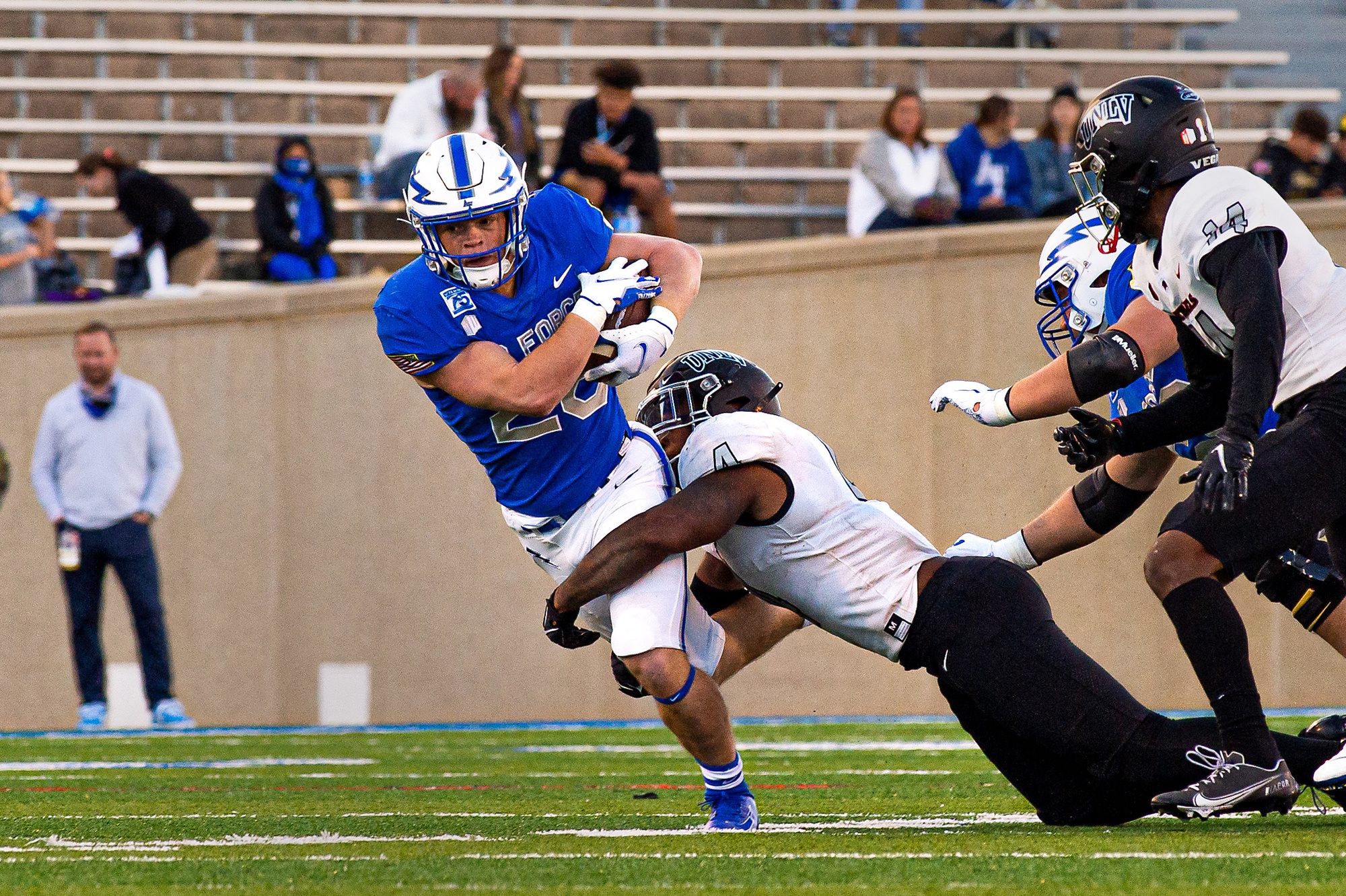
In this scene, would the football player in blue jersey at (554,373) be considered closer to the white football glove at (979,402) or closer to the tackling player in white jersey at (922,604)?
the tackling player in white jersey at (922,604)

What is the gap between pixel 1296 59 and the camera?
13.1 meters

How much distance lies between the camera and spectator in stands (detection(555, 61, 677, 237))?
31.1 ft

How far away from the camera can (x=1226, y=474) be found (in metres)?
3.35

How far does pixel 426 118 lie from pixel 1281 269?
7.28 meters

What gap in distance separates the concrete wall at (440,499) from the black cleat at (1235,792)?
5416mm

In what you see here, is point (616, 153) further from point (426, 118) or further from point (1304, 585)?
point (1304, 585)

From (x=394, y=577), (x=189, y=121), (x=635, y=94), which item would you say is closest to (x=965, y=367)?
(x=394, y=577)

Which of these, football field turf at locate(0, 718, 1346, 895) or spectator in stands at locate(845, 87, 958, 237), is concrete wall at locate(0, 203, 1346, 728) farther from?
football field turf at locate(0, 718, 1346, 895)

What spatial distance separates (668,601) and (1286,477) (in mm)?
1382

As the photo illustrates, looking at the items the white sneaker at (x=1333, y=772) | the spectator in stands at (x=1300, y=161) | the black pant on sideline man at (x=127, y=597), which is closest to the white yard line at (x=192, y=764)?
the black pant on sideline man at (x=127, y=597)

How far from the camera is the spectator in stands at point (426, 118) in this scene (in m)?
9.83

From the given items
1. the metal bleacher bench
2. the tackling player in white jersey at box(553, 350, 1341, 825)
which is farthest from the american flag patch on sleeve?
the metal bleacher bench

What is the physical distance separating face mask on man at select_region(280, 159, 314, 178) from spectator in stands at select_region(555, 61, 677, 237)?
5.65 ft

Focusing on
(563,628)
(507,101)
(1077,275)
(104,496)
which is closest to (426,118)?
(507,101)
